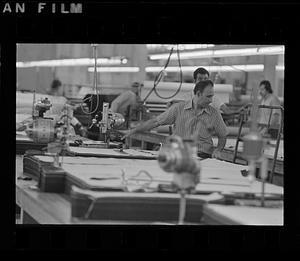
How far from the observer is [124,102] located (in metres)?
3.60

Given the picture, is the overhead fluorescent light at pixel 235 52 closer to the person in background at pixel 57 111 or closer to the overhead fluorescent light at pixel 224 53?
the overhead fluorescent light at pixel 224 53

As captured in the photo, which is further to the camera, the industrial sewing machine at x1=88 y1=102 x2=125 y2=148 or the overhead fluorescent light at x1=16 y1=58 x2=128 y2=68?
the industrial sewing machine at x1=88 y1=102 x2=125 y2=148

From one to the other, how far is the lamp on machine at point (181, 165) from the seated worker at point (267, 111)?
270mm

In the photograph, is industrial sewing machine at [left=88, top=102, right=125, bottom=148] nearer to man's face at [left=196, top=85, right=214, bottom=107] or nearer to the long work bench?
the long work bench

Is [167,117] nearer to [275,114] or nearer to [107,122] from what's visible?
[107,122]

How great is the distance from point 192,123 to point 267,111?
11.1 inches

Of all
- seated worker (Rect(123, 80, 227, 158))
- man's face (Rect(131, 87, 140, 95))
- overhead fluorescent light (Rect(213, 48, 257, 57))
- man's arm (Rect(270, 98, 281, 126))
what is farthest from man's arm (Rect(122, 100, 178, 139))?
man's arm (Rect(270, 98, 281, 126))

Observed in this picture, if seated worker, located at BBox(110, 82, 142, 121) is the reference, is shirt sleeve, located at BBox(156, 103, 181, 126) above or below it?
below

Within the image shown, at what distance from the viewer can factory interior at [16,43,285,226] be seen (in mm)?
3559

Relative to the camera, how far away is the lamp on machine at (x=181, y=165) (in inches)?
139
